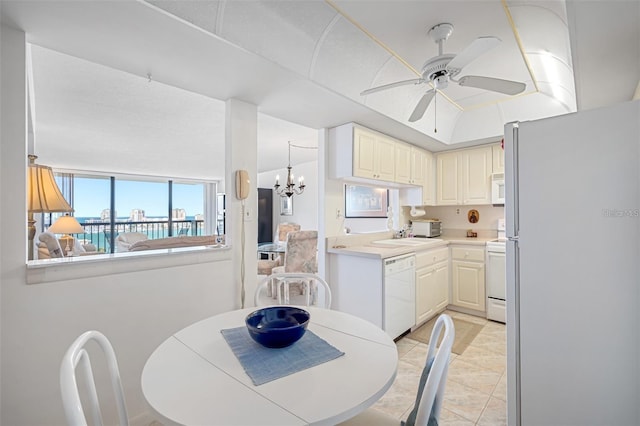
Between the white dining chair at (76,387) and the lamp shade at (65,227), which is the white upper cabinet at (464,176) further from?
the lamp shade at (65,227)

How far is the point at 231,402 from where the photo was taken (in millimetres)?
785

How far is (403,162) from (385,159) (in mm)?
411

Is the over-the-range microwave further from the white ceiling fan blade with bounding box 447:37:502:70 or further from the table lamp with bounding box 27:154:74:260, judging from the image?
the table lamp with bounding box 27:154:74:260

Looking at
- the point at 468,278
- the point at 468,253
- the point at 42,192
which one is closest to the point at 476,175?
the point at 468,253

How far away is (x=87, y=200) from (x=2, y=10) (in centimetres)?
674

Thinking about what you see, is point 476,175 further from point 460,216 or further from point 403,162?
point 403,162

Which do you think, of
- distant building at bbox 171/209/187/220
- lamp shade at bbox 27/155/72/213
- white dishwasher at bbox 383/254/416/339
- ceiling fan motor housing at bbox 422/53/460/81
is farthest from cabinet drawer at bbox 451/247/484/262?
distant building at bbox 171/209/187/220

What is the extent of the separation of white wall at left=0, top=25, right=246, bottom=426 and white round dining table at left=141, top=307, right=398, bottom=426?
0.81 metres

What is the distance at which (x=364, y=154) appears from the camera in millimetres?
3025

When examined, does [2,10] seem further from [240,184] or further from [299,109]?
[299,109]

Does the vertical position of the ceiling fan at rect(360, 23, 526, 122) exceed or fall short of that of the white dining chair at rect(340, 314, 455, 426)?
it exceeds it

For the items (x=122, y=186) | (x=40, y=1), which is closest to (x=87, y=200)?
(x=122, y=186)

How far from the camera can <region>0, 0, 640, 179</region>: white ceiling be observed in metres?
1.40

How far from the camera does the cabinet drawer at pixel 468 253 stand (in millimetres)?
3509
